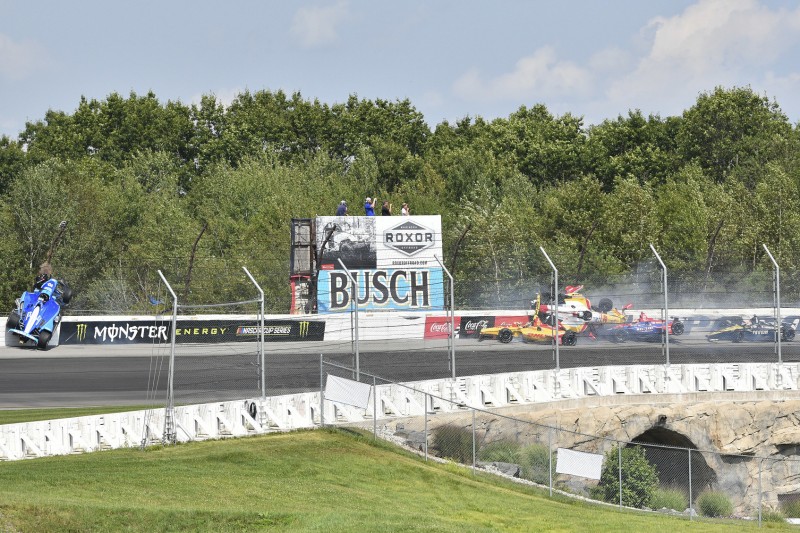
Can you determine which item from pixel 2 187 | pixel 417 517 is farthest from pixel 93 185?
pixel 417 517

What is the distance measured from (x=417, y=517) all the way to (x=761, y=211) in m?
43.9

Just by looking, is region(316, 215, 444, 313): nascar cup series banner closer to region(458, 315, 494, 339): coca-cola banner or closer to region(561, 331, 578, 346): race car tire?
region(458, 315, 494, 339): coca-cola banner

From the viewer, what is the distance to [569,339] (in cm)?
3897

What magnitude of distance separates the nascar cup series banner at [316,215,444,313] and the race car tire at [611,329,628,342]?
7293 mm

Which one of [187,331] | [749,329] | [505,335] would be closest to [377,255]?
[187,331]

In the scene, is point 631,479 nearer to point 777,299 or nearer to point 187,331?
point 777,299

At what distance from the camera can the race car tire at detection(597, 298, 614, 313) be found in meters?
37.8

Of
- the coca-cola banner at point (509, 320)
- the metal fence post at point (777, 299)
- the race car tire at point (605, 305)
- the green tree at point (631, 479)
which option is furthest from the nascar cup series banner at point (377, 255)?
the green tree at point (631, 479)

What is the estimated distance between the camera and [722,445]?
34375mm

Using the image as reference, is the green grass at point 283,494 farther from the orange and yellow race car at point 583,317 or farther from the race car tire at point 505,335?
the orange and yellow race car at point 583,317

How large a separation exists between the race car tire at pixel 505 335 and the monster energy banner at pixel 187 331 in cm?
659

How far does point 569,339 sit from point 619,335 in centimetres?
190

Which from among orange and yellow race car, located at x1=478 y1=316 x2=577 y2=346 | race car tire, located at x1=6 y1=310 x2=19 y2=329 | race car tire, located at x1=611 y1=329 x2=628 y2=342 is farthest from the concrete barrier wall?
race car tire, located at x1=6 y1=310 x2=19 y2=329

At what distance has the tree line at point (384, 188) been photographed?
46.2m
